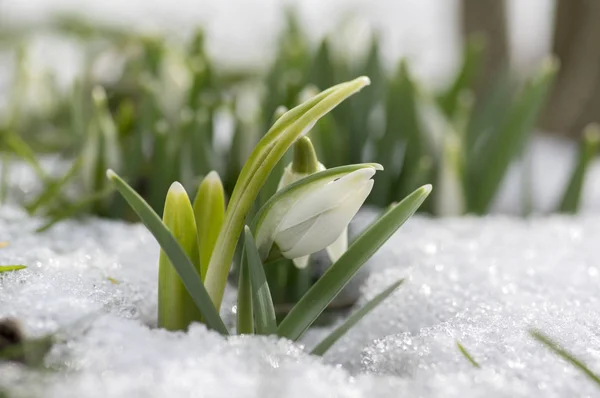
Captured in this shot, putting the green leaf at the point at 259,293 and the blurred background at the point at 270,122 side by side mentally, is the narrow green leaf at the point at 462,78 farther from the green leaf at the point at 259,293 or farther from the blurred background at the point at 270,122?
the green leaf at the point at 259,293

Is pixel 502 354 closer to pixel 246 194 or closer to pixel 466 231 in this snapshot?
pixel 246 194

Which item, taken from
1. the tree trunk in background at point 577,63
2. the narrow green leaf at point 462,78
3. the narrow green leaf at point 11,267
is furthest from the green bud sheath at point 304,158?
the tree trunk in background at point 577,63

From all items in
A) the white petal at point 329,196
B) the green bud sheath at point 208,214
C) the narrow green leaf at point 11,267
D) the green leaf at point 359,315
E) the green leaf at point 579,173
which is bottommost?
the green leaf at point 579,173

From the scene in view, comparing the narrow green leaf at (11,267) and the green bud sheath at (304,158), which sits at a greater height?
the green bud sheath at (304,158)

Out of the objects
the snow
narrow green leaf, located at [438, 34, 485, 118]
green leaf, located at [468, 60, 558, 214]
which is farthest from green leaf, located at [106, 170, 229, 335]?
narrow green leaf, located at [438, 34, 485, 118]

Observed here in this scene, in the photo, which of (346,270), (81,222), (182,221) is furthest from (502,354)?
(81,222)

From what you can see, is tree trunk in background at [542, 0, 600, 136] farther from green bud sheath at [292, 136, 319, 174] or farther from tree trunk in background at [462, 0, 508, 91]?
green bud sheath at [292, 136, 319, 174]
